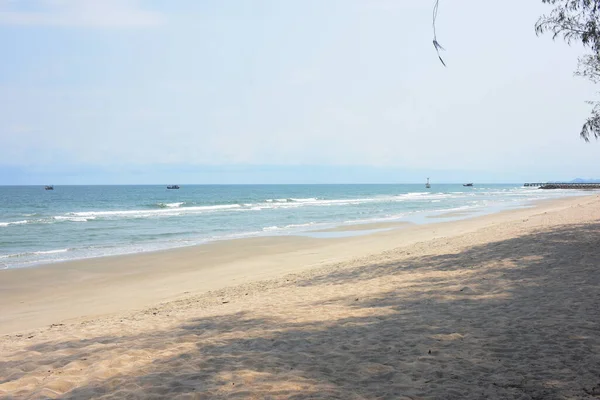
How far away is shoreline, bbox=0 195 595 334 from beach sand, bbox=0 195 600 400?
10 centimetres

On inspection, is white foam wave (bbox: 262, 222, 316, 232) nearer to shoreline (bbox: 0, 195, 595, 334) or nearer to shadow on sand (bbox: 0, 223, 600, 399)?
shoreline (bbox: 0, 195, 595, 334)

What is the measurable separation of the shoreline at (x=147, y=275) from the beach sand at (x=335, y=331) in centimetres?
10

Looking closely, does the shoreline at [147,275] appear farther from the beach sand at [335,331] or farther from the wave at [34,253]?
the wave at [34,253]

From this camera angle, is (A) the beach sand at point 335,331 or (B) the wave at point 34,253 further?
(B) the wave at point 34,253

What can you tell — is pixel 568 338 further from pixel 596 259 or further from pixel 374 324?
pixel 596 259

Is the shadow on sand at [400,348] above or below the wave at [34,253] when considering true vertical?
above

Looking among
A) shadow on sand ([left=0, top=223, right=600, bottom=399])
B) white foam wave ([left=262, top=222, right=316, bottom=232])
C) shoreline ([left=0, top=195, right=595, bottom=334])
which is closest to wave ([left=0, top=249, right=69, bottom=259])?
shoreline ([left=0, top=195, right=595, bottom=334])

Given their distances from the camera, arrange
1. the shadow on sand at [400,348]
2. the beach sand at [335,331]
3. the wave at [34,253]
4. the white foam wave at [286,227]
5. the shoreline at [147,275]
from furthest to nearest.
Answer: the white foam wave at [286,227] → the wave at [34,253] → the shoreline at [147,275] → the beach sand at [335,331] → the shadow on sand at [400,348]

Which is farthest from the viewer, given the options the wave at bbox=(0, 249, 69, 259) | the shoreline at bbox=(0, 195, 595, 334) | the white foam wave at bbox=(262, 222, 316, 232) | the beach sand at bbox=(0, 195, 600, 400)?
the white foam wave at bbox=(262, 222, 316, 232)

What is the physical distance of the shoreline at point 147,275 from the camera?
10.6 metres

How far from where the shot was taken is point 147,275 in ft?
46.7

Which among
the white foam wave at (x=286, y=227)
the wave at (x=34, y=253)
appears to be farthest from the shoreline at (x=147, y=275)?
the white foam wave at (x=286, y=227)

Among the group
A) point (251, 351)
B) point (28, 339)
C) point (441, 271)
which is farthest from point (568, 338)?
point (28, 339)

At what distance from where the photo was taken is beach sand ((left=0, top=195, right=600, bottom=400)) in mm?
4465
